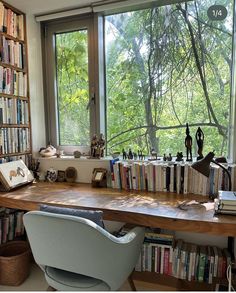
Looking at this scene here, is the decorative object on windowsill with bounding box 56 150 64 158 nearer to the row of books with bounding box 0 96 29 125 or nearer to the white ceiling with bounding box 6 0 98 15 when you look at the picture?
the row of books with bounding box 0 96 29 125

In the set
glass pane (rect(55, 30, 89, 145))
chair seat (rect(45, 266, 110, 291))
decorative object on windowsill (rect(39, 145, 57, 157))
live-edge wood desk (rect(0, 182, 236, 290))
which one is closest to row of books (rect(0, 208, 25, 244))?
live-edge wood desk (rect(0, 182, 236, 290))

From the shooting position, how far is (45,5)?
2.18 metres

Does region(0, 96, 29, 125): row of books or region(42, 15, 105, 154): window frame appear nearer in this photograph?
region(0, 96, 29, 125): row of books

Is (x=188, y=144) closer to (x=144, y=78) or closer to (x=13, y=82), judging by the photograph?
(x=144, y=78)

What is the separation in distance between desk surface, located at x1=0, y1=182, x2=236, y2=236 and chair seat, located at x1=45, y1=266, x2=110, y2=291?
38 cm

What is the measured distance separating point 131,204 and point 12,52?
170cm

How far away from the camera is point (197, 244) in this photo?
1.83m

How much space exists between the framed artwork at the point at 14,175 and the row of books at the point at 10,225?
33cm

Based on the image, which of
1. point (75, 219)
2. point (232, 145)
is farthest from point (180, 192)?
point (75, 219)

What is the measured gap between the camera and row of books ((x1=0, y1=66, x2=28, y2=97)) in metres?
2.07

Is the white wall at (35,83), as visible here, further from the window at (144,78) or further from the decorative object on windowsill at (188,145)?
the decorative object on windowsill at (188,145)

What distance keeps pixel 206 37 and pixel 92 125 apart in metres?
1.29

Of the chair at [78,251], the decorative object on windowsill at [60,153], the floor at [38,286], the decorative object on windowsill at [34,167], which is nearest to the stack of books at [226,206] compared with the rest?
the chair at [78,251]

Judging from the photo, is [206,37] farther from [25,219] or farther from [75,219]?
[25,219]
